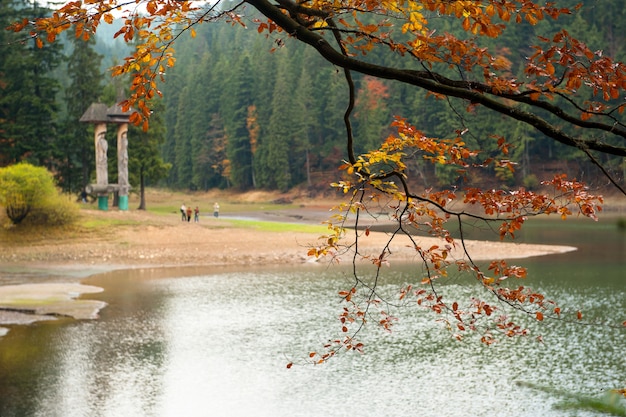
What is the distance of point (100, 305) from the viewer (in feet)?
73.0

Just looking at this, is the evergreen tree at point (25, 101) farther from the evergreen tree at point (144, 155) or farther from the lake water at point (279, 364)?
the lake water at point (279, 364)

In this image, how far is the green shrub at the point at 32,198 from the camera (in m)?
33.6

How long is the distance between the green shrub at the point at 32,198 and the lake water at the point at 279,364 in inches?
511

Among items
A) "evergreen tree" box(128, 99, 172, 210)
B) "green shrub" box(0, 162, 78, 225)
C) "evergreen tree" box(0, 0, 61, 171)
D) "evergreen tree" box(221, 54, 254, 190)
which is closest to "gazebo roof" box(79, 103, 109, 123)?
"green shrub" box(0, 162, 78, 225)

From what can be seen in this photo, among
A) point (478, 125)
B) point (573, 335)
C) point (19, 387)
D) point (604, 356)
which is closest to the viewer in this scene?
point (19, 387)

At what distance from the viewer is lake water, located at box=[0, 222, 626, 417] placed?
13.0 metres

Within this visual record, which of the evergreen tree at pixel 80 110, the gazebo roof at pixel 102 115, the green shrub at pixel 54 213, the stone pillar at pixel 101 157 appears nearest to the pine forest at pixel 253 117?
the evergreen tree at pixel 80 110

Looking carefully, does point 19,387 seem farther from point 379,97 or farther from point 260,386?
point 379,97

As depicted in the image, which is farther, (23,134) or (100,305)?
(23,134)

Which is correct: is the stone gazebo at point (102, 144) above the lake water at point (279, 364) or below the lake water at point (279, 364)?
above

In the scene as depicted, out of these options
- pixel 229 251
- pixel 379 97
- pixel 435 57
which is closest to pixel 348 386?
pixel 435 57

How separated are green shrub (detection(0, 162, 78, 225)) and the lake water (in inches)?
511

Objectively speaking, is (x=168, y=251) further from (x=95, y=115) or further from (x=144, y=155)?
(x=144, y=155)

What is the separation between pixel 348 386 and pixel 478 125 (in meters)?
54.2
